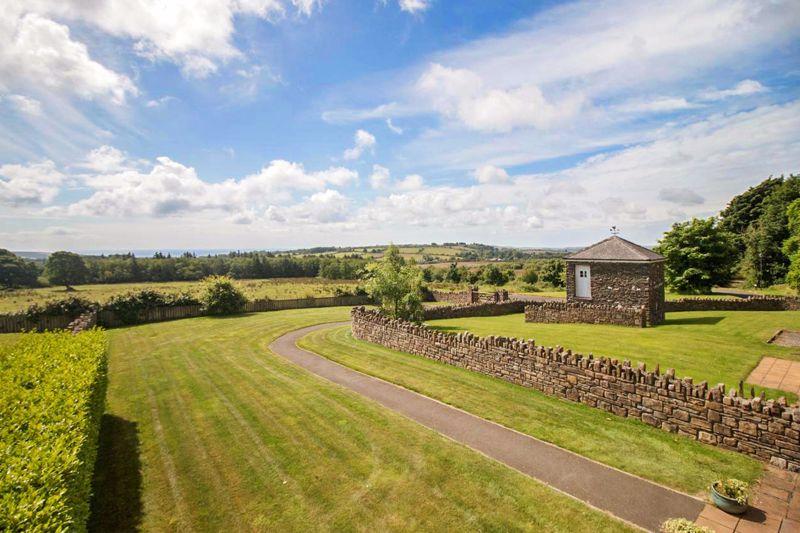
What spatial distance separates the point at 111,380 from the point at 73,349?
556 centimetres

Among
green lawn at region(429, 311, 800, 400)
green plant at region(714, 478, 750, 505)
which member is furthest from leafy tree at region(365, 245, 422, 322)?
green plant at region(714, 478, 750, 505)

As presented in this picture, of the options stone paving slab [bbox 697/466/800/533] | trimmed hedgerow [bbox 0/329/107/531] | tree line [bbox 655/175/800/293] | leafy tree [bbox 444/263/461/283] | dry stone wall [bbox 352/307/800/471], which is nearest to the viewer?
trimmed hedgerow [bbox 0/329/107/531]

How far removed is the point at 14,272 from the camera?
6944 cm

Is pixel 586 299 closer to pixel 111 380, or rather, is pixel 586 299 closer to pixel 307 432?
pixel 307 432

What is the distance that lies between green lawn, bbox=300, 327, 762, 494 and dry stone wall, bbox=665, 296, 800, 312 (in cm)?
2869

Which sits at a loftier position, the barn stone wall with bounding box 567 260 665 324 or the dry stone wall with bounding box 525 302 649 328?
the barn stone wall with bounding box 567 260 665 324

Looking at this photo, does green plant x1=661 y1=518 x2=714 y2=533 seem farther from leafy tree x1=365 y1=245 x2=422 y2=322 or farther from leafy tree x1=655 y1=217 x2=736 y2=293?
leafy tree x1=655 y1=217 x2=736 y2=293

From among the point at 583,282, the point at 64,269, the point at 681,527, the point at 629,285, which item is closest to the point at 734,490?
the point at 681,527

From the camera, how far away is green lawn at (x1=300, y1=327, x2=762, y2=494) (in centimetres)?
858

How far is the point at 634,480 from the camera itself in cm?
830

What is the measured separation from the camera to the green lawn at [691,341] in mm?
14375

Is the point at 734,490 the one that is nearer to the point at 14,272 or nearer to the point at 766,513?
the point at 766,513

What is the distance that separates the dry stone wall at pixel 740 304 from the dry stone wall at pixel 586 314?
11.6 m

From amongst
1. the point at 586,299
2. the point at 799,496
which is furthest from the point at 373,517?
the point at 586,299
